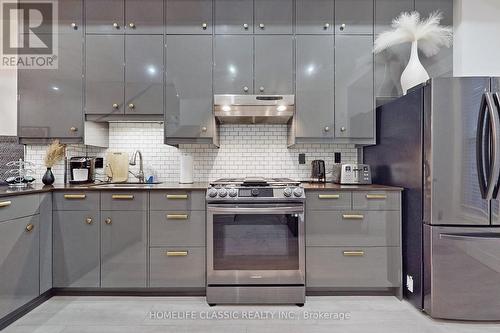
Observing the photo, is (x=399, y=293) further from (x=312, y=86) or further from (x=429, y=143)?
(x=312, y=86)

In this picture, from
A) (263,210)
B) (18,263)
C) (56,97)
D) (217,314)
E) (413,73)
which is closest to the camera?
(18,263)

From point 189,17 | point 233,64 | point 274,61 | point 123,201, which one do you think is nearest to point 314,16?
point 274,61

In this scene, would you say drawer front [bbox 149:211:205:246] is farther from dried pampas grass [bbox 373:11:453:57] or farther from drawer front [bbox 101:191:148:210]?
dried pampas grass [bbox 373:11:453:57]

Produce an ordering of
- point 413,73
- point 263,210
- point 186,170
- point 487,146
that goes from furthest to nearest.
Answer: point 186,170 < point 413,73 < point 263,210 < point 487,146

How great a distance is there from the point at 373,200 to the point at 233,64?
189cm

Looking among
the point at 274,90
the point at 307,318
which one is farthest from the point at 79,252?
the point at 274,90

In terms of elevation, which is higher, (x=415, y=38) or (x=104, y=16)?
(x=104, y=16)

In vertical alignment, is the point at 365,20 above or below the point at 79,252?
above

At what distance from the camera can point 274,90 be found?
292 centimetres

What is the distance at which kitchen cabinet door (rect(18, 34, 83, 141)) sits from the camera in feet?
9.42

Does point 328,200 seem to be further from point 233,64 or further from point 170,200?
point 233,64

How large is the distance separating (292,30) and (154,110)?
1636 mm

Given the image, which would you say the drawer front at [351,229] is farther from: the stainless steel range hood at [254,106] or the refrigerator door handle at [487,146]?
the stainless steel range hood at [254,106]

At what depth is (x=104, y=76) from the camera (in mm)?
Result: 2914
